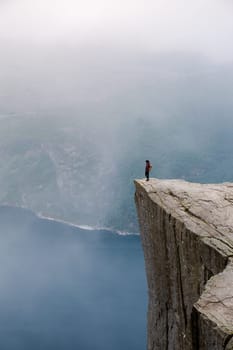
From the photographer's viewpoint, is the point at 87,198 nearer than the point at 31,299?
No

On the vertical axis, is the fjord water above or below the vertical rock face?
below

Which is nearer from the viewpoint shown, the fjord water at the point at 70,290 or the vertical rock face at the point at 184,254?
the vertical rock face at the point at 184,254

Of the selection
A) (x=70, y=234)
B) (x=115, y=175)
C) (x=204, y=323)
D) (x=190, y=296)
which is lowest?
(x=70, y=234)

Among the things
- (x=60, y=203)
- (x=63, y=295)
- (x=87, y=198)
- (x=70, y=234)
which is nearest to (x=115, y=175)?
(x=87, y=198)

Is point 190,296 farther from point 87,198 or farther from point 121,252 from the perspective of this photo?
point 87,198

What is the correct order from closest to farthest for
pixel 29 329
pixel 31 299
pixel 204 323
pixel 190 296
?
pixel 204 323
pixel 190 296
pixel 29 329
pixel 31 299
